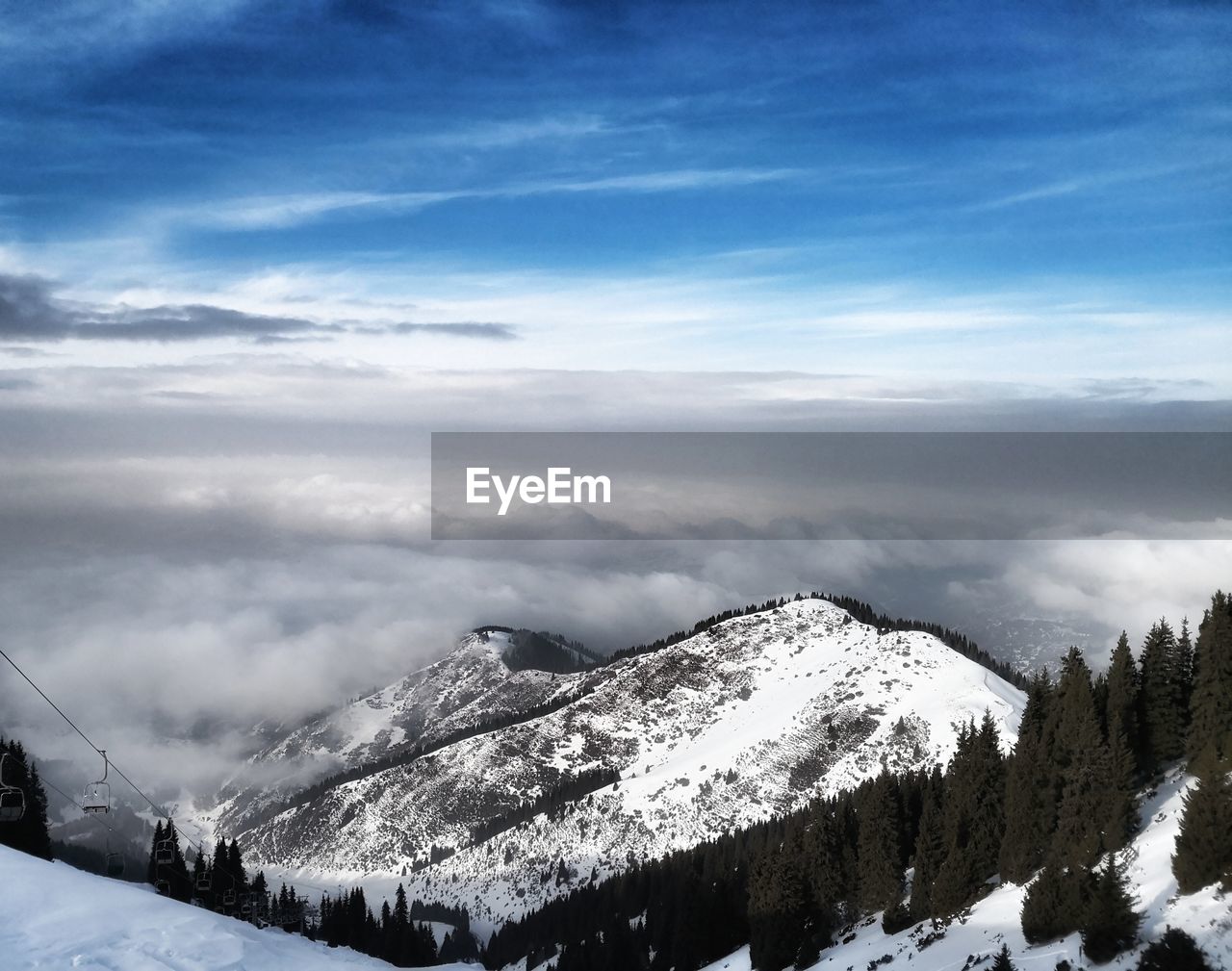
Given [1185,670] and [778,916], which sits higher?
[1185,670]

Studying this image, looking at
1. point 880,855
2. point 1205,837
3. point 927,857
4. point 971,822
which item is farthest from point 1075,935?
point 880,855

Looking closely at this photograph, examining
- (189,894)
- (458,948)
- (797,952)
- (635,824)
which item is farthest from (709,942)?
(635,824)

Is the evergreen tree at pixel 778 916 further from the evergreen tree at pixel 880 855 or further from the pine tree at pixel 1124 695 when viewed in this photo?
the pine tree at pixel 1124 695

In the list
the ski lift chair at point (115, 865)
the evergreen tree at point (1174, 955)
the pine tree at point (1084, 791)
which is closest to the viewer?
the evergreen tree at point (1174, 955)

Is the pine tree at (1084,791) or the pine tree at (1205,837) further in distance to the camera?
the pine tree at (1084,791)

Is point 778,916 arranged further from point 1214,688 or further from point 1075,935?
point 1214,688

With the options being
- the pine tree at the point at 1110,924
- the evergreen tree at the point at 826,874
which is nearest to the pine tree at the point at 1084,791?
the pine tree at the point at 1110,924

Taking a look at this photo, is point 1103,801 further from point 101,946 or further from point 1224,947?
point 101,946
